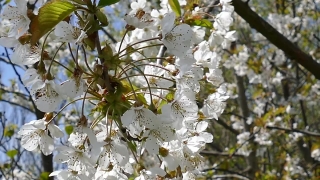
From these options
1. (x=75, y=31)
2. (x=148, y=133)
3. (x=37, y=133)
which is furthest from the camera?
(x=37, y=133)

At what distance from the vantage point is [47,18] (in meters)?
1.09

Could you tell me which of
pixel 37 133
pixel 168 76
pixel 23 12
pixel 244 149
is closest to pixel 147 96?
pixel 168 76

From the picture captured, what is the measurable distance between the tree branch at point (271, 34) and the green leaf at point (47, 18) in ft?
4.55

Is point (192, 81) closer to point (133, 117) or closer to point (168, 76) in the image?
point (168, 76)

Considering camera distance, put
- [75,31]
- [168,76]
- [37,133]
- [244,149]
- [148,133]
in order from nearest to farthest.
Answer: [75,31]
[148,133]
[37,133]
[168,76]
[244,149]

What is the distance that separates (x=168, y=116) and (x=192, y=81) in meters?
0.22

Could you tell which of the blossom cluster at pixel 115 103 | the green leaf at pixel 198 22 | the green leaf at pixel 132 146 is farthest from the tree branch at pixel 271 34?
the green leaf at pixel 132 146

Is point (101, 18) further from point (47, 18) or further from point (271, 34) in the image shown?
point (271, 34)

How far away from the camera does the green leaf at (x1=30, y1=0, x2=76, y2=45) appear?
3.54 ft

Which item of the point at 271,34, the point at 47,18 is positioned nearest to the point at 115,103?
the point at 47,18

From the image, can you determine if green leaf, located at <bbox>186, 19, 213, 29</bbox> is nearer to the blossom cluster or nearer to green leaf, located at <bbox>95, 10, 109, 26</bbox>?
the blossom cluster

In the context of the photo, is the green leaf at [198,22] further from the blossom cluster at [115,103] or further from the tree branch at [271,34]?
the tree branch at [271,34]

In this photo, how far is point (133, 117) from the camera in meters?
1.19

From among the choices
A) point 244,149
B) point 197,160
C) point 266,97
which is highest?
point 266,97
